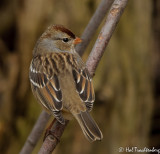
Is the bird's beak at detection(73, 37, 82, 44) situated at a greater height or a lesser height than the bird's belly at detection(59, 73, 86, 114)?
greater

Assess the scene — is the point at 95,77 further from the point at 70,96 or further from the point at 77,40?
the point at 70,96

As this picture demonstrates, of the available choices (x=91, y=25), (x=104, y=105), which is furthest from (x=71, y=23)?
(x=91, y=25)

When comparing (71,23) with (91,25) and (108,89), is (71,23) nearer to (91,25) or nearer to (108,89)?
(108,89)

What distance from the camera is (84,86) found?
3.94 metres

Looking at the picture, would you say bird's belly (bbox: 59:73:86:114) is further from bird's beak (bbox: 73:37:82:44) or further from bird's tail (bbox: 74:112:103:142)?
bird's beak (bbox: 73:37:82:44)

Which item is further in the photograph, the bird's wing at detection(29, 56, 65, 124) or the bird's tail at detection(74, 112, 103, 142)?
the bird's wing at detection(29, 56, 65, 124)

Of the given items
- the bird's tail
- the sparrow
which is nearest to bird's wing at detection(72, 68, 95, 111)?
the sparrow

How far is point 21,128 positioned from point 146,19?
2.62m

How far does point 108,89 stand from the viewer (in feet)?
20.6

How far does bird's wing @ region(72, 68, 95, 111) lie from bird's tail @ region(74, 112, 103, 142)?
140 millimetres

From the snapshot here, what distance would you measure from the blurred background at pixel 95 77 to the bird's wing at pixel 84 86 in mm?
2033

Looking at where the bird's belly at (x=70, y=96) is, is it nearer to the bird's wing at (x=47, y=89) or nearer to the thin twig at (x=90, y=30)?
the bird's wing at (x=47, y=89)

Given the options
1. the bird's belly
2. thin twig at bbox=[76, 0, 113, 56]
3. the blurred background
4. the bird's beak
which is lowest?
the blurred background

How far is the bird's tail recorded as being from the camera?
11.2 ft
